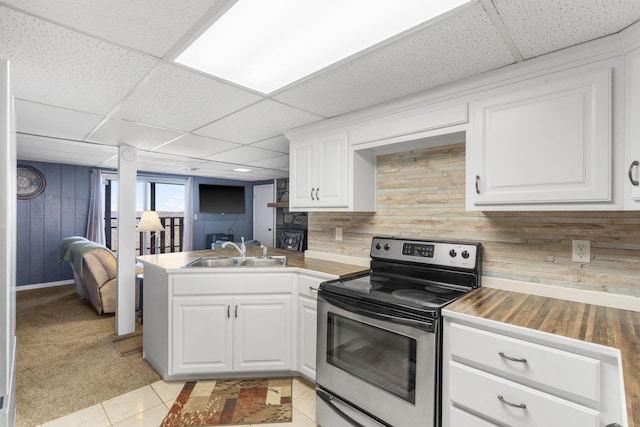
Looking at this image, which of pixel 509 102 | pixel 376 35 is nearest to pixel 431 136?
pixel 509 102

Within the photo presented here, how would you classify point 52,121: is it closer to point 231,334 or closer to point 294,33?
point 231,334

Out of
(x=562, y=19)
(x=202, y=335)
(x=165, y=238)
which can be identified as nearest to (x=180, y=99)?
(x=202, y=335)

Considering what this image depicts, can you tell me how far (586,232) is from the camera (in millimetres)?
1646

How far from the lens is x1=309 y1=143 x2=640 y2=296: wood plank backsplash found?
5.14ft

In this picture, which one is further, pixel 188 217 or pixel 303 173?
pixel 188 217

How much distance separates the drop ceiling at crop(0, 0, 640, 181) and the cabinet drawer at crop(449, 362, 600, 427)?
1481 mm

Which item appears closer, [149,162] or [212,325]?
[212,325]

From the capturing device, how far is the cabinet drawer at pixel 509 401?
1.18 meters

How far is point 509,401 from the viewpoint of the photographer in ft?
4.32

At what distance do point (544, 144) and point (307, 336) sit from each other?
6.26ft

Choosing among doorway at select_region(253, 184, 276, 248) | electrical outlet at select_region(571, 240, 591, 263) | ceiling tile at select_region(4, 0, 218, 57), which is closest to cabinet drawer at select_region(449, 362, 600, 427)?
electrical outlet at select_region(571, 240, 591, 263)

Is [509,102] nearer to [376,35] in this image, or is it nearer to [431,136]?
[431,136]

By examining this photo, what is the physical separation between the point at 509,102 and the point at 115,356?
3625mm

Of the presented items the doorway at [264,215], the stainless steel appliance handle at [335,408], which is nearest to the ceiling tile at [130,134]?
the stainless steel appliance handle at [335,408]
